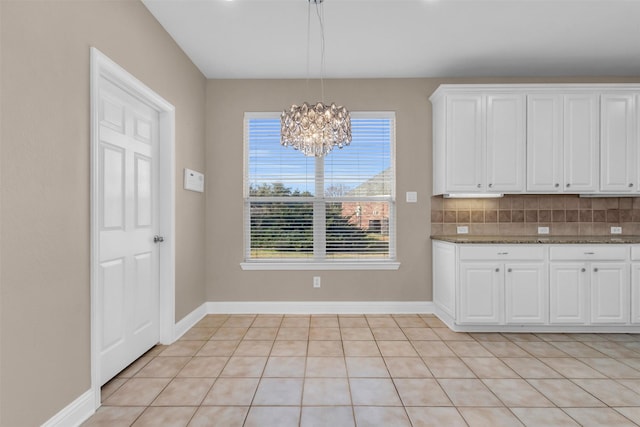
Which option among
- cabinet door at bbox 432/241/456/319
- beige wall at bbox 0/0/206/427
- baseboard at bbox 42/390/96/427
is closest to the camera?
beige wall at bbox 0/0/206/427

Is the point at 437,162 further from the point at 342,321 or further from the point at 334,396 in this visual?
the point at 334,396

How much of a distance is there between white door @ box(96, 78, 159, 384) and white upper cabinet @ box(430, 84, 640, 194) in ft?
9.35

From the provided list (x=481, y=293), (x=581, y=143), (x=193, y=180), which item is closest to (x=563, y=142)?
(x=581, y=143)

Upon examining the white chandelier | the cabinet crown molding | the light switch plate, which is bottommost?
the light switch plate

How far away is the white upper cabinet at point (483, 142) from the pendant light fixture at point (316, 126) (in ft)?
4.72

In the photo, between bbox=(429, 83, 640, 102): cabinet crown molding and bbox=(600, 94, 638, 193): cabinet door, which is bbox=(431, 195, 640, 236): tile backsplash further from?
bbox=(429, 83, 640, 102): cabinet crown molding

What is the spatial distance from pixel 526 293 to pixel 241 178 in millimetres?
3202

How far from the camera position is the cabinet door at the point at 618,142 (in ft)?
11.3

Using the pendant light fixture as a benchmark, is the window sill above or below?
below

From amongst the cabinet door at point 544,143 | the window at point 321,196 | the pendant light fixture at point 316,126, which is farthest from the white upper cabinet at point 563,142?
the pendant light fixture at point 316,126

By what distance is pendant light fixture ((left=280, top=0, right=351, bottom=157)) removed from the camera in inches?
99.0

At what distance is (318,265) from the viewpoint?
12.9 feet

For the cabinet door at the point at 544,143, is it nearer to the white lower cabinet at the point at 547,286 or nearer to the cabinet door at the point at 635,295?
the white lower cabinet at the point at 547,286

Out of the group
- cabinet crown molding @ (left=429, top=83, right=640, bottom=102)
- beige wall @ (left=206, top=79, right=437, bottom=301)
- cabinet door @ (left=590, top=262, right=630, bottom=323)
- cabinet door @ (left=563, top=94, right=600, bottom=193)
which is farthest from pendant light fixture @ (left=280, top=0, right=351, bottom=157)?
cabinet door @ (left=590, top=262, right=630, bottom=323)
